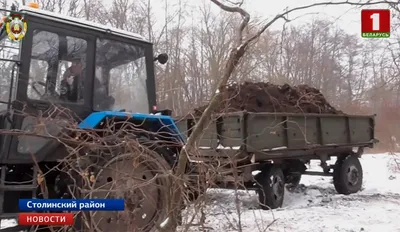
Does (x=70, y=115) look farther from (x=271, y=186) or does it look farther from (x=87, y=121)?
(x=271, y=186)

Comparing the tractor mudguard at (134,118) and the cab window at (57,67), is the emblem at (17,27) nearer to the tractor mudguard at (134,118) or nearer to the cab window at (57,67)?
the cab window at (57,67)

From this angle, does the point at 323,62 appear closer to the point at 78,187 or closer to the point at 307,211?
the point at 307,211

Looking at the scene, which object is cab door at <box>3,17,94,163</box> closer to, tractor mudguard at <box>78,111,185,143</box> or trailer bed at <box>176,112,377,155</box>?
tractor mudguard at <box>78,111,185,143</box>

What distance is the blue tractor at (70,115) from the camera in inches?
153

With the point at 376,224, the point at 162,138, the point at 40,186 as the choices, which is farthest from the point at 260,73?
the point at 40,186

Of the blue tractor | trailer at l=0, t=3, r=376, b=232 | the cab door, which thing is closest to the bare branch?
trailer at l=0, t=3, r=376, b=232

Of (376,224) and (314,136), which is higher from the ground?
(314,136)

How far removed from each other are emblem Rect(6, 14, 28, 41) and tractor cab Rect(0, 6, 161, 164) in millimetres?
29

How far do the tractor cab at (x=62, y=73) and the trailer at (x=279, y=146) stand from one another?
102 cm

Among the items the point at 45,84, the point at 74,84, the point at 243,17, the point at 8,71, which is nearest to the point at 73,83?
the point at 74,84

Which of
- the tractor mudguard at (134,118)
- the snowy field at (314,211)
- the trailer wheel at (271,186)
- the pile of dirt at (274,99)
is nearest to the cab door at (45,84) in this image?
the tractor mudguard at (134,118)

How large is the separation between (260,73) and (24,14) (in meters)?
9.86

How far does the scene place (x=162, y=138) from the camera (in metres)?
4.75

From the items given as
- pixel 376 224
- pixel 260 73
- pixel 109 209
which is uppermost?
pixel 260 73
